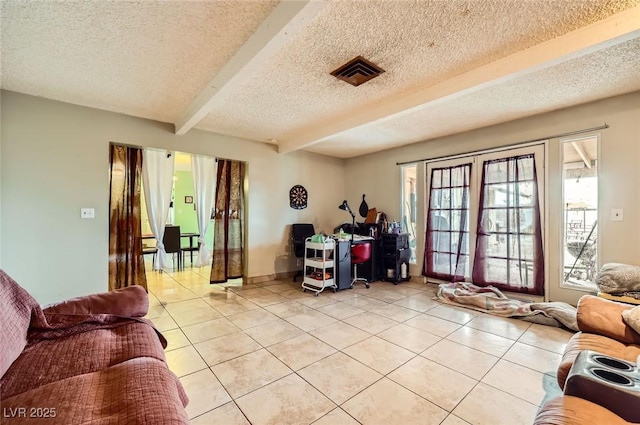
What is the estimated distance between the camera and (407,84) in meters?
2.60

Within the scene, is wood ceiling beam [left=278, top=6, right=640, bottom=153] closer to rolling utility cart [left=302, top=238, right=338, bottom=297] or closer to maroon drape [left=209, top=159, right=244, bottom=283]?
rolling utility cart [left=302, top=238, right=338, bottom=297]

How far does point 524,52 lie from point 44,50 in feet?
12.4

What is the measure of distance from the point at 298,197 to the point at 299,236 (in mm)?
778

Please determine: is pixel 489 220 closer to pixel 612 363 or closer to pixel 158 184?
pixel 612 363

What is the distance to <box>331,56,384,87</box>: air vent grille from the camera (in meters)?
2.19

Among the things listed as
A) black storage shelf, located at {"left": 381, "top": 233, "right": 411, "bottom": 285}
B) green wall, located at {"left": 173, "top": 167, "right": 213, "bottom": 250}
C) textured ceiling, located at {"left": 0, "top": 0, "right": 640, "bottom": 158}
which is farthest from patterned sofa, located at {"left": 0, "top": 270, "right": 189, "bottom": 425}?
green wall, located at {"left": 173, "top": 167, "right": 213, "bottom": 250}

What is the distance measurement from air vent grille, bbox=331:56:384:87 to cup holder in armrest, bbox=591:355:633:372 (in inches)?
92.3

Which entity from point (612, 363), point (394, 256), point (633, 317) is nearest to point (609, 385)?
point (612, 363)

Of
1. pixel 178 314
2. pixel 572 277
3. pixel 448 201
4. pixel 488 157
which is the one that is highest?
pixel 488 157

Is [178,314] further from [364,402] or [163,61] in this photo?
[163,61]

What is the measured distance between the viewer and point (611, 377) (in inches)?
42.7

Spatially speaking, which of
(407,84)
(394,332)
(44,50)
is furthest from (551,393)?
(44,50)

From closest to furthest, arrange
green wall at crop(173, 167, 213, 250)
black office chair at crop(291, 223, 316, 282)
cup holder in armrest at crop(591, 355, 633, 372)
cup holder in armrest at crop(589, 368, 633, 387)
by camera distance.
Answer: cup holder in armrest at crop(589, 368, 633, 387), cup holder in armrest at crop(591, 355, 633, 372), black office chair at crop(291, 223, 316, 282), green wall at crop(173, 167, 213, 250)

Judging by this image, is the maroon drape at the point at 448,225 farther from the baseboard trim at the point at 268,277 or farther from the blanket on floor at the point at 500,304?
the baseboard trim at the point at 268,277
